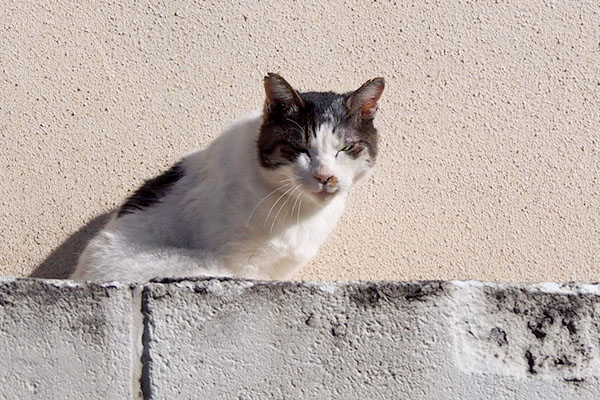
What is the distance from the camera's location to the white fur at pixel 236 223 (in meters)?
2.18

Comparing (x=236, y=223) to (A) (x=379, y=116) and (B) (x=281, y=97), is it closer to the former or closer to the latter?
(B) (x=281, y=97)

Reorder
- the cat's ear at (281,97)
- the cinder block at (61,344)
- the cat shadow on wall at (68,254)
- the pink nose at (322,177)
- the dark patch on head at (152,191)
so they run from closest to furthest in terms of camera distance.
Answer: the cinder block at (61,344) < the pink nose at (322,177) < the cat's ear at (281,97) < the dark patch on head at (152,191) < the cat shadow on wall at (68,254)

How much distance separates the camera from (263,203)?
7.31 ft

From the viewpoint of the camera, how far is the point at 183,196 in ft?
7.68

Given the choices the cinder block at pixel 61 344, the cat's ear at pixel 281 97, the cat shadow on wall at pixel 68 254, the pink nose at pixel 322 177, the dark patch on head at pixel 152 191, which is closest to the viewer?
the cinder block at pixel 61 344

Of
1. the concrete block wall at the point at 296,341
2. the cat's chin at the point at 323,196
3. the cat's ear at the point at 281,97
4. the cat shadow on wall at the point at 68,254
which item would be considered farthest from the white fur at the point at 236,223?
the concrete block wall at the point at 296,341

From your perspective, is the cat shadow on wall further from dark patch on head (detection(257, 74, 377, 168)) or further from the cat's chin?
the cat's chin

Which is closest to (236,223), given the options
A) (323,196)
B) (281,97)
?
(323,196)

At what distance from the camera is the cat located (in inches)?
85.9

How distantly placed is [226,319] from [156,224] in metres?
0.68

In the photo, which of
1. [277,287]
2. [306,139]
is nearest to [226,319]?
[277,287]

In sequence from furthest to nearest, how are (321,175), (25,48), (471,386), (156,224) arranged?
(25,48)
(156,224)
(321,175)
(471,386)

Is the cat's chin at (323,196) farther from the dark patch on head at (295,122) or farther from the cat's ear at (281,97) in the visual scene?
the cat's ear at (281,97)

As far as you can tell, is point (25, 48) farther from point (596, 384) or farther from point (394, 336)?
point (596, 384)
